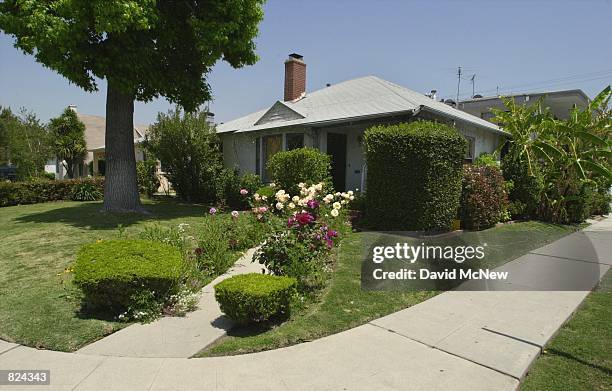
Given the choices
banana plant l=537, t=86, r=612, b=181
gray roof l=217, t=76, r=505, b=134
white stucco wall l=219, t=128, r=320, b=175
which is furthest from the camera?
white stucco wall l=219, t=128, r=320, b=175

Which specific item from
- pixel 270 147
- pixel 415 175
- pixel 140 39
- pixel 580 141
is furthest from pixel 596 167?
pixel 140 39

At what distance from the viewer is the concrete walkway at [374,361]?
2.96 meters

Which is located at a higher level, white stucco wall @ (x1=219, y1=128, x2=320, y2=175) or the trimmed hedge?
white stucco wall @ (x1=219, y1=128, x2=320, y2=175)

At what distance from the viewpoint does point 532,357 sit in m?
3.37

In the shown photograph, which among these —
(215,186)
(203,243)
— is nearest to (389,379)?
(203,243)

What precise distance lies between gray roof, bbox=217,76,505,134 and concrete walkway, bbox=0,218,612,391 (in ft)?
26.7

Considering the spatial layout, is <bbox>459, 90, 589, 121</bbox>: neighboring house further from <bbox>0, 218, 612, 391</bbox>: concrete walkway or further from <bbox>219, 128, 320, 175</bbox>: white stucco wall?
<bbox>0, 218, 612, 391</bbox>: concrete walkway

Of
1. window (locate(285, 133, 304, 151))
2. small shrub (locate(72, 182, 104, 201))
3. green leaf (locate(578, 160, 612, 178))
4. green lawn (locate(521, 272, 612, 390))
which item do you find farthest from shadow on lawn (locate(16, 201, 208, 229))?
green leaf (locate(578, 160, 612, 178))

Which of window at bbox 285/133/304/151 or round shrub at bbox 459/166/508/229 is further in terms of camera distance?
window at bbox 285/133/304/151

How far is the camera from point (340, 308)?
4551 millimetres

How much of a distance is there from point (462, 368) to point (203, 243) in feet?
14.3

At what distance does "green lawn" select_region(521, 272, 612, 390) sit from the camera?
120 inches

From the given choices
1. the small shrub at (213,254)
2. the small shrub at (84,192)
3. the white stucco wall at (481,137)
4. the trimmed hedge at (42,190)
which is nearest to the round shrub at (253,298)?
the small shrub at (213,254)

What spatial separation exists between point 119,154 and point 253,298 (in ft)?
31.5
